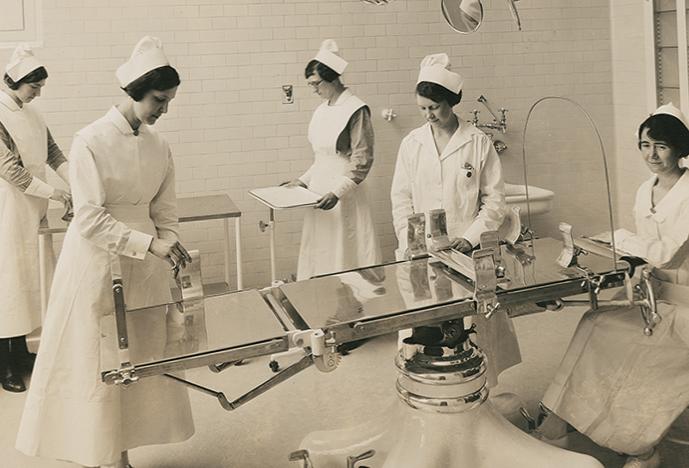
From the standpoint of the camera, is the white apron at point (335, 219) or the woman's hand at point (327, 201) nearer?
the woman's hand at point (327, 201)

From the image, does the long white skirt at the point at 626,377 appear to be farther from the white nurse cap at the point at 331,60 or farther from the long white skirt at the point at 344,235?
the white nurse cap at the point at 331,60

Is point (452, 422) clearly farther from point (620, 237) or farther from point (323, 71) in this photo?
point (323, 71)

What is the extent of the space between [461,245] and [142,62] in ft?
5.01

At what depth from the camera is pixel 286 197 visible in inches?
198

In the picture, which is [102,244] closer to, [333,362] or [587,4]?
[333,362]

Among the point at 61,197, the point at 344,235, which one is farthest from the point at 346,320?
the point at 61,197

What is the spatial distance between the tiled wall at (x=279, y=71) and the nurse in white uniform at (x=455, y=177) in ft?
5.19

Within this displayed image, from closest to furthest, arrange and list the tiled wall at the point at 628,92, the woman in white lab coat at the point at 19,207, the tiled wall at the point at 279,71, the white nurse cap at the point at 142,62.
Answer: the white nurse cap at the point at 142,62 < the woman in white lab coat at the point at 19,207 < the tiled wall at the point at 279,71 < the tiled wall at the point at 628,92

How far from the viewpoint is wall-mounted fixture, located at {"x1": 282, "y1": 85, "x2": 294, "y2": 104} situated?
5941 mm

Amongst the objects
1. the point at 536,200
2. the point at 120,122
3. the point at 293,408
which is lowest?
the point at 293,408

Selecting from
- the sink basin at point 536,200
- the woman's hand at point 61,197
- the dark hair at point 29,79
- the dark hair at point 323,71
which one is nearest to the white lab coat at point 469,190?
the sink basin at point 536,200

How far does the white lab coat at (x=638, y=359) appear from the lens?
325 centimetres

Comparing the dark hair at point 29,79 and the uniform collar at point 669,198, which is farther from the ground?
the dark hair at point 29,79

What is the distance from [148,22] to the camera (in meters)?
5.72
